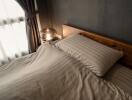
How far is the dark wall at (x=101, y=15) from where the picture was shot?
4.98 feet

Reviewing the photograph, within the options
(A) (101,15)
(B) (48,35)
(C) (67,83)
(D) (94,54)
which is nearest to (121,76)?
(D) (94,54)

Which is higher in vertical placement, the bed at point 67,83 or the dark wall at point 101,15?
the dark wall at point 101,15

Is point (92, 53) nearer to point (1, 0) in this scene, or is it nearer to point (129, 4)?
point (129, 4)

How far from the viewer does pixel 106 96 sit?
115cm

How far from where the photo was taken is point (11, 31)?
265cm

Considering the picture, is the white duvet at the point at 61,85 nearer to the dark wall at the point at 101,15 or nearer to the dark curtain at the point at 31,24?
the dark wall at the point at 101,15

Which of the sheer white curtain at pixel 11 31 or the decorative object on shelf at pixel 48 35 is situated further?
the decorative object on shelf at pixel 48 35

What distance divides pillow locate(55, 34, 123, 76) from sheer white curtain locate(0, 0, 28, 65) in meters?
1.36

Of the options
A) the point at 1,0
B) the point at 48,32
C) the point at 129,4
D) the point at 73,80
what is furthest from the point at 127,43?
the point at 1,0

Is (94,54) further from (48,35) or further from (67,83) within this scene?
(48,35)

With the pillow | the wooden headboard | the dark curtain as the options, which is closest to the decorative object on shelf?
the dark curtain

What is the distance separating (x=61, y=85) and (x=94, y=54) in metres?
0.47

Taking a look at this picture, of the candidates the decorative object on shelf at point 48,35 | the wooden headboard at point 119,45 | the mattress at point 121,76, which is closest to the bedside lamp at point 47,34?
the decorative object on shelf at point 48,35

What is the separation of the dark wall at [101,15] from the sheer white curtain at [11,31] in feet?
2.59
